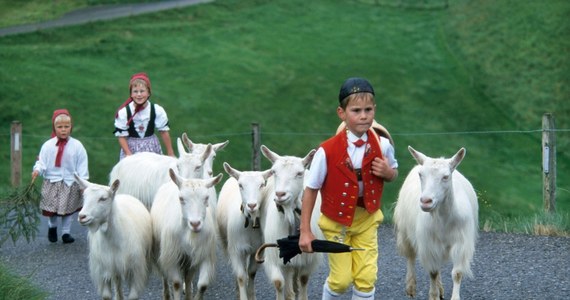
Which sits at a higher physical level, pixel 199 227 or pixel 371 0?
pixel 371 0

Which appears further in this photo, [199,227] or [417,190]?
[417,190]

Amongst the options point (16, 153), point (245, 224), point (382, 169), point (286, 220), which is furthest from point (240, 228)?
point (16, 153)

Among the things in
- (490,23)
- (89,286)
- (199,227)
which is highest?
(490,23)

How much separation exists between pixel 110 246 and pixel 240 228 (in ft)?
3.67

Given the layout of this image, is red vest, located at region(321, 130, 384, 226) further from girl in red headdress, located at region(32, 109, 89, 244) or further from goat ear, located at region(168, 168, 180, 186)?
girl in red headdress, located at region(32, 109, 89, 244)

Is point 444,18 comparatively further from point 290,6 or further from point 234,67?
point 234,67

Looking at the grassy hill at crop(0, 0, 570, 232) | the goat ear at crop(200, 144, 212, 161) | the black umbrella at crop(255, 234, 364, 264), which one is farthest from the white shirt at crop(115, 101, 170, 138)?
the grassy hill at crop(0, 0, 570, 232)

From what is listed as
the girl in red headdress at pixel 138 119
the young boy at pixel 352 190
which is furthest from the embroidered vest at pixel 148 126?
the young boy at pixel 352 190

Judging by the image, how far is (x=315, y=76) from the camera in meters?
28.1

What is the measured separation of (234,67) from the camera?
93.2 ft

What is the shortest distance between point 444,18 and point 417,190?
23.8 meters

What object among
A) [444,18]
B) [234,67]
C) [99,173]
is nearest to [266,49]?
[234,67]

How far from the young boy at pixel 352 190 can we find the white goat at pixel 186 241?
5.38 ft

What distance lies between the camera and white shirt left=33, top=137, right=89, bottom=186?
12758 millimetres
